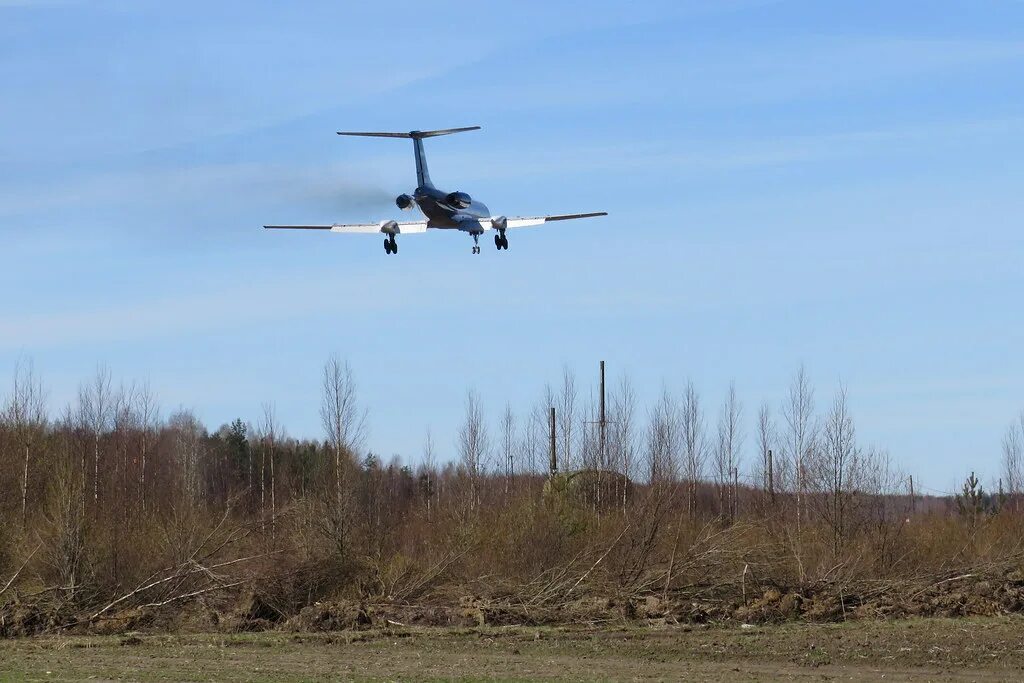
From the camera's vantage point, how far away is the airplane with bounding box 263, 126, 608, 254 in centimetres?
3606

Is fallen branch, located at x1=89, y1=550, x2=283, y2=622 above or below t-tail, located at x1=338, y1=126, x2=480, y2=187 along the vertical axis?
below

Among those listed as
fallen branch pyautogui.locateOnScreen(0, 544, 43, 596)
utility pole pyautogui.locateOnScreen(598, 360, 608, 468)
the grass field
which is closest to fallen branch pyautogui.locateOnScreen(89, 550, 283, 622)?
fallen branch pyautogui.locateOnScreen(0, 544, 43, 596)

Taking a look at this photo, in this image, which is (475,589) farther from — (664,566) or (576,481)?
(576,481)

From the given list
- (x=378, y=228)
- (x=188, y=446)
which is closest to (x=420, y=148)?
(x=378, y=228)

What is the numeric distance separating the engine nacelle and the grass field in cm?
1132

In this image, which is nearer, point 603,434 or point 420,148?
point 420,148

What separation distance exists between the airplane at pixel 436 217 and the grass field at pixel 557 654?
11.1 meters

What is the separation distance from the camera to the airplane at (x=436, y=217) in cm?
3606

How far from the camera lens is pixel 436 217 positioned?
3656 cm

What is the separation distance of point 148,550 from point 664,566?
45.0ft

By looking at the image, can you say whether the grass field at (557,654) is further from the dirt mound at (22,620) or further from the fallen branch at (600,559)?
the fallen branch at (600,559)

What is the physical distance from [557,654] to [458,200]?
1400 centimetres

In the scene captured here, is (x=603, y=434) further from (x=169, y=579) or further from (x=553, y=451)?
(x=169, y=579)

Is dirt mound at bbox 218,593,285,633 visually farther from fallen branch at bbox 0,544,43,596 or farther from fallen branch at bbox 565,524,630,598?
fallen branch at bbox 565,524,630,598
